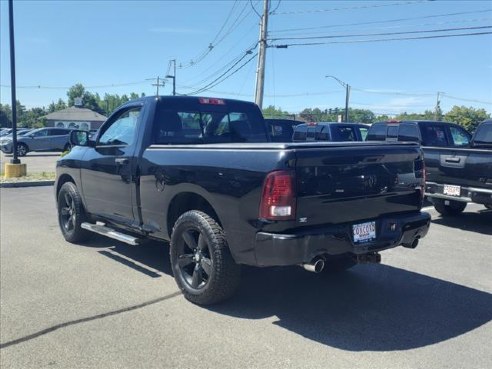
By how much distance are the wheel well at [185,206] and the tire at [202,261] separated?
154 millimetres

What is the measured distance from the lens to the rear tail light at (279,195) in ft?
12.5

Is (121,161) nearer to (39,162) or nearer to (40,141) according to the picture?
(39,162)

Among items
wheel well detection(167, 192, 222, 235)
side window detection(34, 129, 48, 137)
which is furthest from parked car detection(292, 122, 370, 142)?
side window detection(34, 129, 48, 137)

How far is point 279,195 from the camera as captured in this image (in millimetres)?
3822

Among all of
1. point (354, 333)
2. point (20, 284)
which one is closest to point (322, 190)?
point (354, 333)

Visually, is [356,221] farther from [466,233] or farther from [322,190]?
[466,233]

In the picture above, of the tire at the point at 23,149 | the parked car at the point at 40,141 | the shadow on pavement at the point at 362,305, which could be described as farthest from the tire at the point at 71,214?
the tire at the point at 23,149

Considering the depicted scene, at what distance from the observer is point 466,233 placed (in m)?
8.23

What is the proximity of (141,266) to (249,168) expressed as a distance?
2.60 meters

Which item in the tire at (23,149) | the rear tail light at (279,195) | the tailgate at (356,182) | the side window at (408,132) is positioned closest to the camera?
the rear tail light at (279,195)

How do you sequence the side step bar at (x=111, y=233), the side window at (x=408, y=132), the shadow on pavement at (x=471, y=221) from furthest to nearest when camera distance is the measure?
the side window at (x=408, y=132) < the shadow on pavement at (x=471, y=221) < the side step bar at (x=111, y=233)

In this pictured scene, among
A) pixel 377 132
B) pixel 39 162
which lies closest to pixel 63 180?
pixel 377 132

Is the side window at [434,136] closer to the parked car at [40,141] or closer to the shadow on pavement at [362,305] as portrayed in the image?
the shadow on pavement at [362,305]

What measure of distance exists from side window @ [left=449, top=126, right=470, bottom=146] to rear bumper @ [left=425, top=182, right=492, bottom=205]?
170 inches
